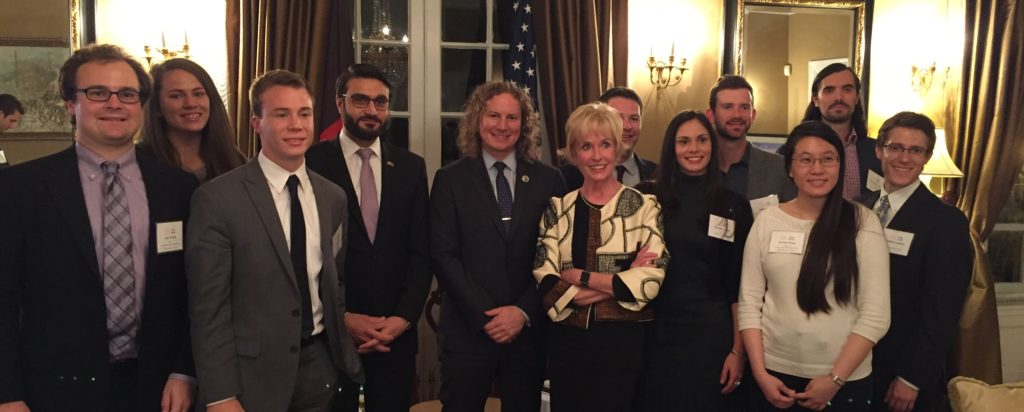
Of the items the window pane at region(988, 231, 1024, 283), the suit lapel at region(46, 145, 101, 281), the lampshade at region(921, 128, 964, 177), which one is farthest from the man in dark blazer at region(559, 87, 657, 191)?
the window pane at region(988, 231, 1024, 283)

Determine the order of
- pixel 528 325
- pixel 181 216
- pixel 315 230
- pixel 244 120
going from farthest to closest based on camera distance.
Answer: pixel 244 120, pixel 528 325, pixel 315 230, pixel 181 216

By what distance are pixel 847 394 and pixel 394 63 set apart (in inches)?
135

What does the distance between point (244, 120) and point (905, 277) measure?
3.56 meters

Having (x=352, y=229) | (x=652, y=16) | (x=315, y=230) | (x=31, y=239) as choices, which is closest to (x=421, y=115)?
(x=652, y=16)

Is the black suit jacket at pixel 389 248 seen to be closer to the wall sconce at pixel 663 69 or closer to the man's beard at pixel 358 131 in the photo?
the man's beard at pixel 358 131

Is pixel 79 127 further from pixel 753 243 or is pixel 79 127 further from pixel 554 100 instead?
pixel 554 100

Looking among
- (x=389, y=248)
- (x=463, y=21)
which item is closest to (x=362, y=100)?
(x=389, y=248)

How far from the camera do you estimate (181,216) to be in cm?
212

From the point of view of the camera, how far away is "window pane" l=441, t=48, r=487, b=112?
4852 millimetres

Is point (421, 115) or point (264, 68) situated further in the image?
point (421, 115)

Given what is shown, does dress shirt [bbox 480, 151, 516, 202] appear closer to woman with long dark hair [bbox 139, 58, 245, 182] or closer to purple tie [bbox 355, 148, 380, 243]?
purple tie [bbox 355, 148, 380, 243]

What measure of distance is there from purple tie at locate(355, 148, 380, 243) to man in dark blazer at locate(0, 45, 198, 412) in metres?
0.73

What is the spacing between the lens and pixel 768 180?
9.68 feet

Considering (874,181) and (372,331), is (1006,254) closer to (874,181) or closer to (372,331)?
(874,181)
